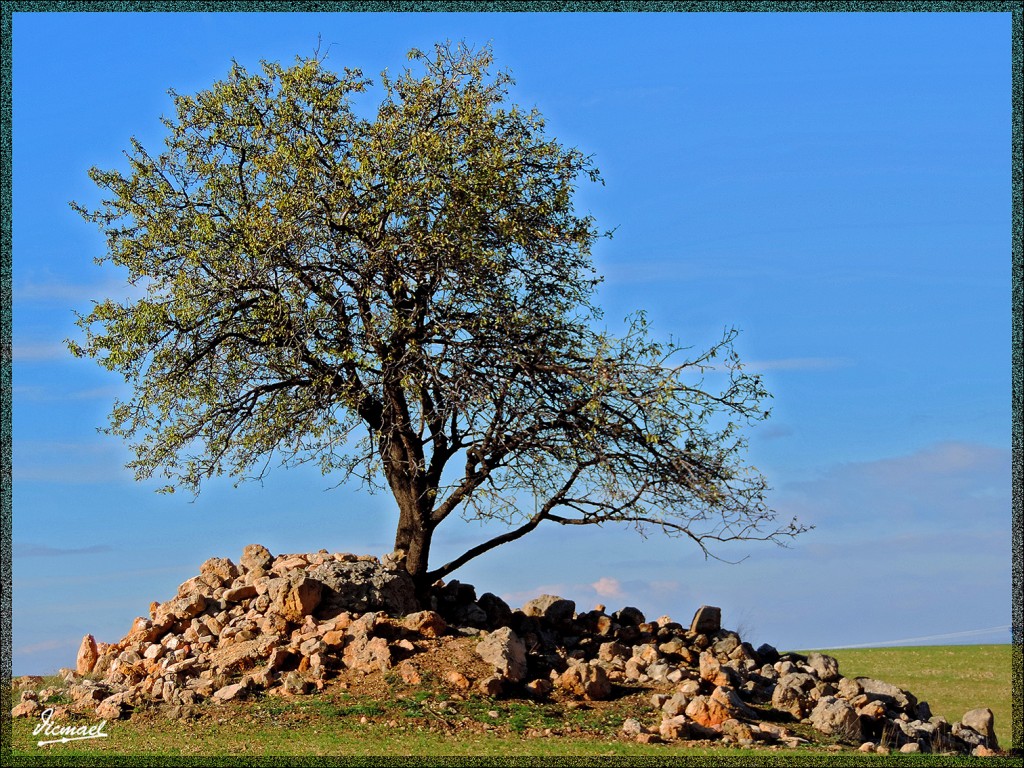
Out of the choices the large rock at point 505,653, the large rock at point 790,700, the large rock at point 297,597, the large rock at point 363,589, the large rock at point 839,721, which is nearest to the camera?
the large rock at point 839,721

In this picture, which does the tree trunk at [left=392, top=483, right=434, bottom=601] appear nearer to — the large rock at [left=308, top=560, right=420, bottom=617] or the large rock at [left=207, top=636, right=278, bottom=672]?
the large rock at [left=308, top=560, right=420, bottom=617]

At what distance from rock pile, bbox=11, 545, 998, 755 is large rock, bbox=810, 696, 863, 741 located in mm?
20

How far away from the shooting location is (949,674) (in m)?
23.0

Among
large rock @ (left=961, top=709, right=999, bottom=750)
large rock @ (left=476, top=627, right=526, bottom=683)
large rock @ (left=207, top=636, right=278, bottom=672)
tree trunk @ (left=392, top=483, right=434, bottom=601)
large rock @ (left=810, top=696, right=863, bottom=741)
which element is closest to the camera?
large rock @ (left=810, top=696, right=863, bottom=741)

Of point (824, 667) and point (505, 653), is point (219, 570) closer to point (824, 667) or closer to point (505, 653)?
point (505, 653)

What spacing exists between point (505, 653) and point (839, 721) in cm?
518

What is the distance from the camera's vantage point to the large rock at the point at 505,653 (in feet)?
52.0

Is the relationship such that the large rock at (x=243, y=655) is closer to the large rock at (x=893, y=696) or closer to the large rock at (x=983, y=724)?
the large rock at (x=893, y=696)

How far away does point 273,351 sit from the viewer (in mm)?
18219

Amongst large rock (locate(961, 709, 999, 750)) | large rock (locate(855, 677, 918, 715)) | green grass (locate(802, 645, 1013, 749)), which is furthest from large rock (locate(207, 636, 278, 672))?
green grass (locate(802, 645, 1013, 749))

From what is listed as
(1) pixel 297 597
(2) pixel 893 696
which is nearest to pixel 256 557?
(1) pixel 297 597

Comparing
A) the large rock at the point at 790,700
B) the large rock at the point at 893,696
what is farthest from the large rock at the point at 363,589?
the large rock at the point at 893,696

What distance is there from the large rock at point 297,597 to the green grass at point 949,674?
1208 centimetres

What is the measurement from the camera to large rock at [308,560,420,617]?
1803 cm
